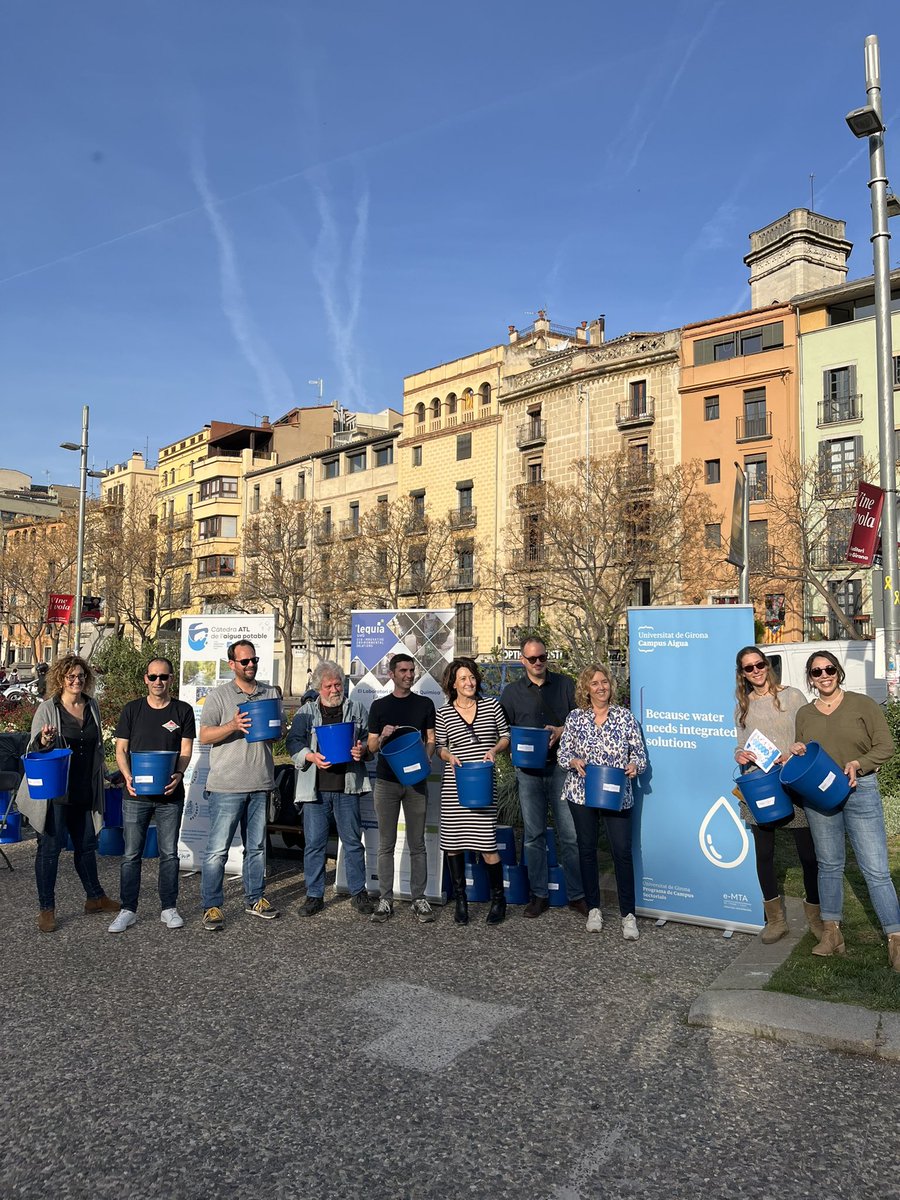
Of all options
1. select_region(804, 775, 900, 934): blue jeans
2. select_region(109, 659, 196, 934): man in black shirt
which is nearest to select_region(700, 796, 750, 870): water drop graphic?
select_region(804, 775, 900, 934): blue jeans

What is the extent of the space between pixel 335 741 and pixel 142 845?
168cm

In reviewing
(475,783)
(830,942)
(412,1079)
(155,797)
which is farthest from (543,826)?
(412,1079)

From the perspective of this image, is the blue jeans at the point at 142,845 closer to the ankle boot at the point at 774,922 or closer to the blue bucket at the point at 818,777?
the ankle boot at the point at 774,922

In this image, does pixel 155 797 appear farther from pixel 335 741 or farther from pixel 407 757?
pixel 407 757

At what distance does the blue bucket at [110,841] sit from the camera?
373 inches

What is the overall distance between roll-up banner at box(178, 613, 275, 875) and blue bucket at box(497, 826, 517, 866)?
9.54 feet

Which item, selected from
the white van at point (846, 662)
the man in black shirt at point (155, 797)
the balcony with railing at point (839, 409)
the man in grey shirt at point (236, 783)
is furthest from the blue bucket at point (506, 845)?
the balcony with railing at point (839, 409)

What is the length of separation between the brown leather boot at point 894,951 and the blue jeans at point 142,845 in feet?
16.6

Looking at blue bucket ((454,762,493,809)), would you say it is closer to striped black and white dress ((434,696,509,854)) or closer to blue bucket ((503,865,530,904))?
striped black and white dress ((434,696,509,854))

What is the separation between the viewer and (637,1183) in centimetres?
356

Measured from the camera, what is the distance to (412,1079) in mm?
4449

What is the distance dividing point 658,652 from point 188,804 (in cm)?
505

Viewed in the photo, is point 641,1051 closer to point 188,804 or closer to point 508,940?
point 508,940

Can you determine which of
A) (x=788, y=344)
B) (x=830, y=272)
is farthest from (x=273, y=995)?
(x=830, y=272)
